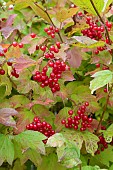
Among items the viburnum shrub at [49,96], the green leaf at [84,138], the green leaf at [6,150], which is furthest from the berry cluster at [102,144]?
the green leaf at [6,150]

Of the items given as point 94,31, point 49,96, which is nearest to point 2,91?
point 49,96

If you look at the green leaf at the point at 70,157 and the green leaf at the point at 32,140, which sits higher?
the green leaf at the point at 70,157

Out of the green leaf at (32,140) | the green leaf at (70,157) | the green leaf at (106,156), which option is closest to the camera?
the green leaf at (70,157)

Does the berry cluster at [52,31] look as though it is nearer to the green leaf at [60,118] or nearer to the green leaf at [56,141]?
the green leaf at [60,118]

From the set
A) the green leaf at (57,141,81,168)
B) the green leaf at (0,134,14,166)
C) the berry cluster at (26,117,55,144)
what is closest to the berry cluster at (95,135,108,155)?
the berry cluster at (26,117,55,144)

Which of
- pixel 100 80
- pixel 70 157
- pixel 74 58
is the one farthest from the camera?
pixel 74 58

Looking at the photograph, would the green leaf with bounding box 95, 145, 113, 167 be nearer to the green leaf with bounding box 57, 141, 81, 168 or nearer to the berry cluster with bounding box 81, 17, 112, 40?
the berry cluster with bounding box 81, 17, 112, 40

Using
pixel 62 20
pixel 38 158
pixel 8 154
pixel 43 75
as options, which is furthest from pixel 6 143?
pixel 62 20

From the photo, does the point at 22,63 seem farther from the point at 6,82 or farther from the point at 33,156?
the point at 33,156
